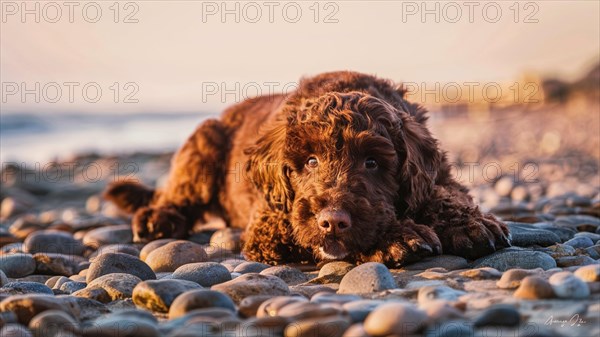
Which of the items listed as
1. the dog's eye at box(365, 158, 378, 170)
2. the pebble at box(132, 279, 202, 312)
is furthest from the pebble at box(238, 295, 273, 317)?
the dog's eye at box(365, 158, 378, 170)

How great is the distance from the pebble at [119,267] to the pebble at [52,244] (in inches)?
78.5

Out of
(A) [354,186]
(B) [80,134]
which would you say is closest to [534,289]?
(A) [354,186]

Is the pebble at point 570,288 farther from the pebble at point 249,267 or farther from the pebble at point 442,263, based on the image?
the pebble at point 249,267

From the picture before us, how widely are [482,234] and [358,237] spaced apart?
0.81 m

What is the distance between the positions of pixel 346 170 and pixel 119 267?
5.33 feet

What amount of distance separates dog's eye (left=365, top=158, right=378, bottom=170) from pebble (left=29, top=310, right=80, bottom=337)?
2.59m

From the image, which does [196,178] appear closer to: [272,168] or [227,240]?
[227,240]

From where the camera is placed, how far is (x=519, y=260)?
4.52 meters

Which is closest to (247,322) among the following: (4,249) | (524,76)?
(4,249)

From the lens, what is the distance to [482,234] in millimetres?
4930

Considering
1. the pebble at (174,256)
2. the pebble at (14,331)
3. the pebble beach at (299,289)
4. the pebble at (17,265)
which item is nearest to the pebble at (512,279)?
the pebble beach at (299,289)

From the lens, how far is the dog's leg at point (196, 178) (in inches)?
303

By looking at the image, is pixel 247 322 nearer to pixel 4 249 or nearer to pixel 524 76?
pixel 4 249

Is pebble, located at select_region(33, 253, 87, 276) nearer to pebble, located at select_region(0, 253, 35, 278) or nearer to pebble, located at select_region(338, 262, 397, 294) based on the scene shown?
pebble, located at select_region(0, 253, 35, 278)
